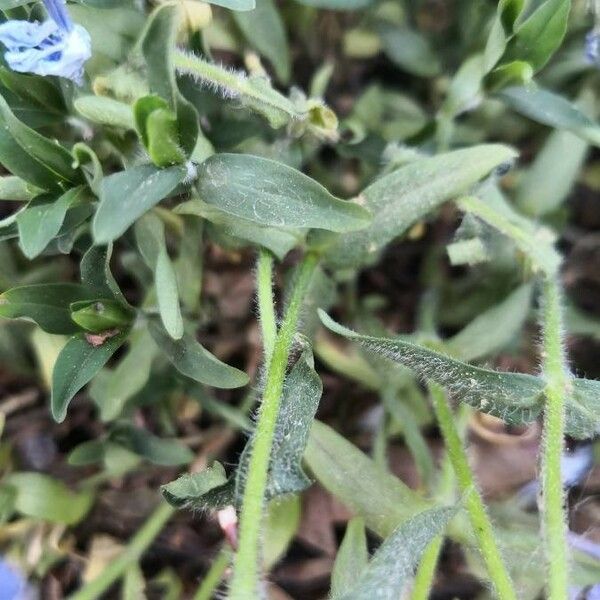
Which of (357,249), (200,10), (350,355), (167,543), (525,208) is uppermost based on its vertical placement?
(200,10)

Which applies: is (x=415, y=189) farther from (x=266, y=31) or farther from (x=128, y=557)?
(x=128, y=557)

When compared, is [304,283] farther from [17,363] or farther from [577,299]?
[577,299]

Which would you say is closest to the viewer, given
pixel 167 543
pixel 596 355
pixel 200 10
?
pixel 200 10

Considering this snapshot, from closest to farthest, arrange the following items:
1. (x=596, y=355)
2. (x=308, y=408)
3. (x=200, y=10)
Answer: (x=308, y=408) < (x=200, y=10) < (x=596, y=355)

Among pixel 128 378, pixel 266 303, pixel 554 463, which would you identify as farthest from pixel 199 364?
pixel 554 463

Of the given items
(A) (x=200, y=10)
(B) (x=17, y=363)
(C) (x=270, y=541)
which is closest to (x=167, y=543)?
(C) (x=270, y=541)

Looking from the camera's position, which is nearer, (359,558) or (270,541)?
(359,558)

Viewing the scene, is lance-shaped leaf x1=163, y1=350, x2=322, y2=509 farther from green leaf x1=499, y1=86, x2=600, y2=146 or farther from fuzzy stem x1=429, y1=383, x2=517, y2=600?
green leaf x1=499, y1=86, x2=600, y2=146

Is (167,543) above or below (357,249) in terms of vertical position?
below
